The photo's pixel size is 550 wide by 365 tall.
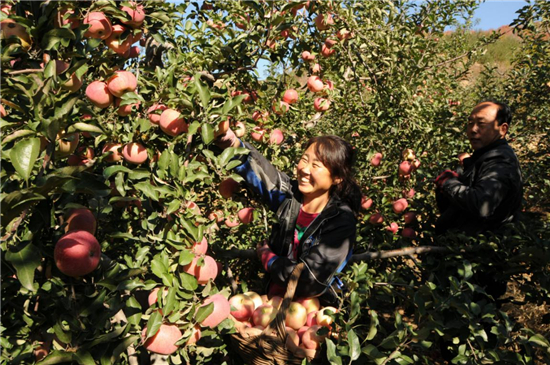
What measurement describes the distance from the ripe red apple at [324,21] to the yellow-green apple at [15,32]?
66.5 inches

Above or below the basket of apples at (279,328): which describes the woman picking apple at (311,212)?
above

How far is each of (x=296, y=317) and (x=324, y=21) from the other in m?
1.70

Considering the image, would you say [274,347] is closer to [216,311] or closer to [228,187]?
[216,311]

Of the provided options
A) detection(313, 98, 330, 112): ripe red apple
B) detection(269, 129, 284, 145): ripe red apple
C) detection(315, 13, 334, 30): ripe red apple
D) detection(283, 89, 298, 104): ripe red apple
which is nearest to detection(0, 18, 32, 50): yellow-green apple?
detection(269, 129, 284, 145): ripe red apple

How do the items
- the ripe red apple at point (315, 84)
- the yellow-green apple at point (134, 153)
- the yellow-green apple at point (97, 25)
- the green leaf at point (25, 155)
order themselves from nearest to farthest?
the green leaf at point (25, 155)
the yellow-green apple at point (97, 25)
the yellow-green apple at point (134, 153)
the ripe red apple at point (315, 84)

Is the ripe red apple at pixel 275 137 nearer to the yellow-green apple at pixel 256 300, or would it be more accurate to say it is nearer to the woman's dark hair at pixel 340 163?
the woman's dark hair at pixel 340 163

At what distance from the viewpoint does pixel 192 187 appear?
1.55 meters

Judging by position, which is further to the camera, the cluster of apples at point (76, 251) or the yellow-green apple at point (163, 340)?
the yellow-green apple at point (163, 340)

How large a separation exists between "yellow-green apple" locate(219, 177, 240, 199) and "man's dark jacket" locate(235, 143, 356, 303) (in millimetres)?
101

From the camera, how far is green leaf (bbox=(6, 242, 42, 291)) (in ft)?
2.76

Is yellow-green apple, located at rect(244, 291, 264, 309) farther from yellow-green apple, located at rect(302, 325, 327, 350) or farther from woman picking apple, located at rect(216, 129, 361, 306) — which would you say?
yellow-green apple, located at rect(302, 325, 327, 350)

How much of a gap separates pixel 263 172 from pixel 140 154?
64 cm

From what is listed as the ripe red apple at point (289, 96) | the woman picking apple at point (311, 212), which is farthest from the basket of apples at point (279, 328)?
the ripe red apple at point (289, 96)

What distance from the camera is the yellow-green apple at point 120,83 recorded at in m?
1.42
